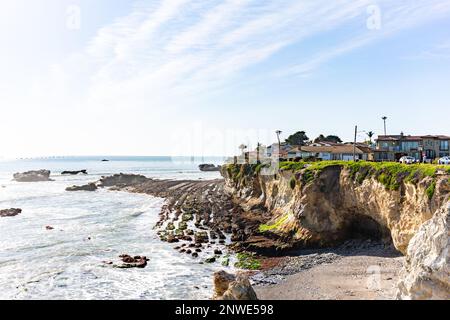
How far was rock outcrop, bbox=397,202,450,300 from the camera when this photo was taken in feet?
62.2

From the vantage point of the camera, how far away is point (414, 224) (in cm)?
3086

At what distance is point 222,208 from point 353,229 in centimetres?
3604

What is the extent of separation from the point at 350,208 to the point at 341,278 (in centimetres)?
1236

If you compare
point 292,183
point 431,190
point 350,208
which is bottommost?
point 350,208

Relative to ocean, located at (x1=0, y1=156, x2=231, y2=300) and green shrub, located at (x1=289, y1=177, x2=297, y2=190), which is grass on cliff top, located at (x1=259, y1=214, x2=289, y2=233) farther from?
ocean, located at (x1=0, y1=156, x2=231, y2=300)

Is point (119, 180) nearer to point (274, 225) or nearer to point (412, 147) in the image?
point (274, 225)

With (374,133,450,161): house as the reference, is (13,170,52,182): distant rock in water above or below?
below

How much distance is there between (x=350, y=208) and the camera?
135 ft

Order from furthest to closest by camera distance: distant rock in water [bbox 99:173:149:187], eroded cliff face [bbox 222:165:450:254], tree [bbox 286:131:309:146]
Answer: distant rock in water [bbox 99:173:149:187]
tree [bbox 286:131:309:146]
eroded cliff face [bbox 222:165:450:254]

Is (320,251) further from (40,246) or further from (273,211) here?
(40,246)

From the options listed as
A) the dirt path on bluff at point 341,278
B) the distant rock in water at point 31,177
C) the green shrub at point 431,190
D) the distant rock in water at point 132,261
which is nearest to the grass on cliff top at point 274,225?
the dirt path on bluff at point 341,278

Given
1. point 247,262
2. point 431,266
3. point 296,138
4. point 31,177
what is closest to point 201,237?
point 247,262

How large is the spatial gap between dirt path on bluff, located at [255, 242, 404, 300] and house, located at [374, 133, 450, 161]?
42.3 m

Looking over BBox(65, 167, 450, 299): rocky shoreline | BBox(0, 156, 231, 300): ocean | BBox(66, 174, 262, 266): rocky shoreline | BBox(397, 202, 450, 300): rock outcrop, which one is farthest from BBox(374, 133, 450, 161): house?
BBox(397, 202, 450, 300): rock outcrop
